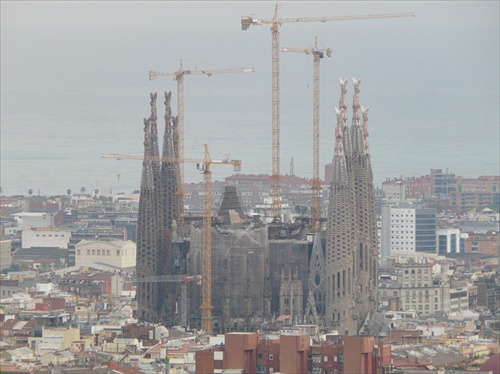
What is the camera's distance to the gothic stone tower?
99.5 meters

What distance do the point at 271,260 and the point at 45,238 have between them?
2183 inches

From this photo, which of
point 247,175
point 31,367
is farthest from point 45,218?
point 31,367

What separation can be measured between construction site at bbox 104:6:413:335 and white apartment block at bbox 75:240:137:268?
33582 mm

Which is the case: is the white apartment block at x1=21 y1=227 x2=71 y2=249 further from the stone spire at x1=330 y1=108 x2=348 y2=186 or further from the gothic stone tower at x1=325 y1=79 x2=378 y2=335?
the stone spire at x1=330 y1=108 x2=348 y2=186

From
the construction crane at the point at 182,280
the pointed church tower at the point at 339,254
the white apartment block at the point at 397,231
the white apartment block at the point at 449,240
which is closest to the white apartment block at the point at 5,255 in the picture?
the white apartment block at the point at 397,231

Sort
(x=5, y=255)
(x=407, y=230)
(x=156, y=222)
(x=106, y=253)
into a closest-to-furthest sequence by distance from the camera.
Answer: (x=156, y=222) < (x=106, y=253) < (x=5, y=255) < (x=407, y=230)

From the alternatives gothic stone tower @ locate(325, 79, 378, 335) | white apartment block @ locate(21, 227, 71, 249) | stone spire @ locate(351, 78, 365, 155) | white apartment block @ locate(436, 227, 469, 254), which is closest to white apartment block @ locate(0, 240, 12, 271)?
white apartment block @ locate(21, 227, 71, 249)

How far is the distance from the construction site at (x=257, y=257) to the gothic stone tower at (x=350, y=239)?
33mm

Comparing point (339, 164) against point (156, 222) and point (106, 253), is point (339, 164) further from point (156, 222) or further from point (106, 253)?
point (106, 253)

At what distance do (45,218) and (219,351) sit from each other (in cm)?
10332

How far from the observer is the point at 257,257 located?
101250 millimetres

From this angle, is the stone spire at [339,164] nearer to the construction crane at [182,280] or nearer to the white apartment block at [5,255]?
the construction crane at [182,280]

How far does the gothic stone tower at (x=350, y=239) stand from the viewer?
326ft

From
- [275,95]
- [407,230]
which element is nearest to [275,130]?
[275,95]
